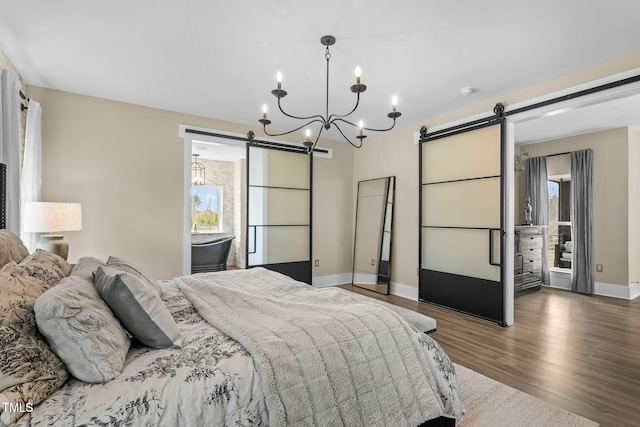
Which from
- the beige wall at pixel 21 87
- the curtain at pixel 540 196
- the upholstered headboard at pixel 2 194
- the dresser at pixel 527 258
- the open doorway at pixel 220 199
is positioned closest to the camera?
the upholstered headboard at pixel 2 194

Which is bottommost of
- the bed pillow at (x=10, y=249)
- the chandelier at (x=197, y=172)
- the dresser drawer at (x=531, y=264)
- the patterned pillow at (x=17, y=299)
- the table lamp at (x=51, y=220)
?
the dresser drawer at (x=531, y=264)

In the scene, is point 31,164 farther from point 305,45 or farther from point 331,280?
point 331,280

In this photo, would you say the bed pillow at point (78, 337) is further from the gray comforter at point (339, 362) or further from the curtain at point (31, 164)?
the curtain at point (31, 164)

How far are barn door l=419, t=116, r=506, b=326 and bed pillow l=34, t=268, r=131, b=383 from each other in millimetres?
3702

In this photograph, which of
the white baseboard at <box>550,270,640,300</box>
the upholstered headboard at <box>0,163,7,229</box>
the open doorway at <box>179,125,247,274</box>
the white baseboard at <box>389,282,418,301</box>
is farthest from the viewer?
the open doorway at <box>179,125,247,274</box>

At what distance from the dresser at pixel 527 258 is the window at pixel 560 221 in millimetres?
572

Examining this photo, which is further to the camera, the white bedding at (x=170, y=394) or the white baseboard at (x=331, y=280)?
the white baseboard at (x=331, y=280)

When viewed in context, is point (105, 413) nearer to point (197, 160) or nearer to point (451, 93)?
point (451, 93)

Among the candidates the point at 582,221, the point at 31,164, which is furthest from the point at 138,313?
the point at 582,221

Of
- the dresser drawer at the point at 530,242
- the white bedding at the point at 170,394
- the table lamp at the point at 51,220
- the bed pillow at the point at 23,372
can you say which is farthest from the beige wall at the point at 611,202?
the table lamp at the point at 51,220

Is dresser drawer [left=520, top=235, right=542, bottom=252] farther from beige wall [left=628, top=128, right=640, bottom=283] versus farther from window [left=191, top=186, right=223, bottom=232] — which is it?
window [left=191, top=186, right=223, bottom=232]

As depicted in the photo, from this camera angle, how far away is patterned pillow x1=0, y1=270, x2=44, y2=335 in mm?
1048

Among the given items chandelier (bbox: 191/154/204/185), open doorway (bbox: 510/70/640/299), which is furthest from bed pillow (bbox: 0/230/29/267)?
chandelier (bbox: 191/154/204/185)

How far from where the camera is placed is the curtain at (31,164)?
3113 millimetres
